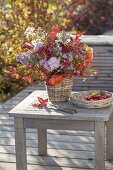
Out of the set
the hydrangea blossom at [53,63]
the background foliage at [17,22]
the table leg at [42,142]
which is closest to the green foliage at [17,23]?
the background foliage at [17,22]

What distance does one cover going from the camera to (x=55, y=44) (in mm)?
3254

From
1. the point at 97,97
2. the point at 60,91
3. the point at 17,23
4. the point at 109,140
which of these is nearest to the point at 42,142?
the point at 109,140

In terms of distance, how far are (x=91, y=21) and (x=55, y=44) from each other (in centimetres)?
762

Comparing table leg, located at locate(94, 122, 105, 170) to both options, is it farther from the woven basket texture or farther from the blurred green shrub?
the blurred green shrub

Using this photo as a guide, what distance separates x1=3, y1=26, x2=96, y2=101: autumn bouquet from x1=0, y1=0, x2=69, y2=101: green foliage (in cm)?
273

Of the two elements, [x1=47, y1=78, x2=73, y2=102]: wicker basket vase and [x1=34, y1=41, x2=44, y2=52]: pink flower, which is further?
[x1=47, y1=78, x2=73, y2=102]: wicker basket vase

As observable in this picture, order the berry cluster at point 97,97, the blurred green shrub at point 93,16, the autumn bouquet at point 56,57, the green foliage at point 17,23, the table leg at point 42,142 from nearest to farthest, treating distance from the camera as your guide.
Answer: the autumn bouquet at point 56,57
the berry cluster at point 97,97
the table leg at point 42,142
the green foliage at point 17,23
the blurred green shrub at point 93,16

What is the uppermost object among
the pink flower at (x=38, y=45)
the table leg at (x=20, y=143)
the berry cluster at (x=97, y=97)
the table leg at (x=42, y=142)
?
the pink flower at (x=38, y=45)

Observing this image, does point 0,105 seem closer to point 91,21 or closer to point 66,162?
point 66,162

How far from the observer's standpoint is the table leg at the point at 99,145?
10.2 feet

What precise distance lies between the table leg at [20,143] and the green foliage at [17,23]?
2.63m

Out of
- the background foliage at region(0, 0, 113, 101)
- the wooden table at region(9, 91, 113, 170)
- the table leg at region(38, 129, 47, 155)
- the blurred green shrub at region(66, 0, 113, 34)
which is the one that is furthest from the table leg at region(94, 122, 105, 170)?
the blurred green shrub at region(66, 0, 113, 34)

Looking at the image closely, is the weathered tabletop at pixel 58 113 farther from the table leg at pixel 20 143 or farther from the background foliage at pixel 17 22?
the background foliage at pixel 17 22

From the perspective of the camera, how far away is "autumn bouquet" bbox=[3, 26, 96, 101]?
3232mm
